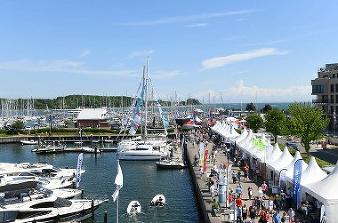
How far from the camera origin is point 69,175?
56719 millimetres

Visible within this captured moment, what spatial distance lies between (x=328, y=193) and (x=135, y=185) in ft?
103

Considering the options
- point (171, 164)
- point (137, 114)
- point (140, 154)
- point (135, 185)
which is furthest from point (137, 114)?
point (135, 185)

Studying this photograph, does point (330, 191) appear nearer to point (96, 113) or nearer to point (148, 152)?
point (148, 152)

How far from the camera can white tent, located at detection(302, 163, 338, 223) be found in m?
30.0

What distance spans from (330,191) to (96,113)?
4348 inches

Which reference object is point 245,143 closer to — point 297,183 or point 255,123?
point 297,183

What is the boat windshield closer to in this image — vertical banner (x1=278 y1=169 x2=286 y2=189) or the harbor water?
the harbor water

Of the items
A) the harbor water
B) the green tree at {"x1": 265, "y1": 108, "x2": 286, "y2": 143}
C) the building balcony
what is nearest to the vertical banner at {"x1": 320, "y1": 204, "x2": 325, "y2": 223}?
the harbor water

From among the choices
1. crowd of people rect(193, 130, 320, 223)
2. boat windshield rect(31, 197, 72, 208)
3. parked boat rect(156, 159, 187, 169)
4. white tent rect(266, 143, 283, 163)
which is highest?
white tent rect(266, 143, 283, 163)

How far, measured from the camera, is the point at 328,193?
3112 cm

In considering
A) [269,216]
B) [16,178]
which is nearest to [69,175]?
[16,178]

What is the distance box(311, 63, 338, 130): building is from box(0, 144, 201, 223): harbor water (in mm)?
51890

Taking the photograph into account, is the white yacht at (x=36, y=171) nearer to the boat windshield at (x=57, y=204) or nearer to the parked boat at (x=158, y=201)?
the boat windshield at (x=57, y=204)

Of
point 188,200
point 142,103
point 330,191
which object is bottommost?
point 188,200
